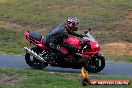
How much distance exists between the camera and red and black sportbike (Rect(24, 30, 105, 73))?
16.5 meters

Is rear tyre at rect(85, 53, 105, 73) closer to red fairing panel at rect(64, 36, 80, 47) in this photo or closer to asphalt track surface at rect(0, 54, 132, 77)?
asphalt track surface at rect(0, 54, 132, 77)

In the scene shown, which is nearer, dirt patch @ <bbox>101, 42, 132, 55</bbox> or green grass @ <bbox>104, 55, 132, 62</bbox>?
green grass @ <bbox>104, 55, 132, 62</bbox>

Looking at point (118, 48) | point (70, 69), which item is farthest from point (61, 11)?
point (70, 69)

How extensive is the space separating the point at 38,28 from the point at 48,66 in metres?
11.5

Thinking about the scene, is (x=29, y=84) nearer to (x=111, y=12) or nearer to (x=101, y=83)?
(x=101, y=83)

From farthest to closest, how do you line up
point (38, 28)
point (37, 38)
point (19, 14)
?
point (19, 14)
point (38, 28)
point (37, 38)

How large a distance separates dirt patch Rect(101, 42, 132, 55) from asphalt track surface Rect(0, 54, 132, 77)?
14.8 ft

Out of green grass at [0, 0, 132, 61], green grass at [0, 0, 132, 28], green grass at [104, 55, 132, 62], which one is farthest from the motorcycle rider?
green grass at [0, 0, 132, 28]

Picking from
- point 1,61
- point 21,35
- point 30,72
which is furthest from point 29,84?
point 21,35

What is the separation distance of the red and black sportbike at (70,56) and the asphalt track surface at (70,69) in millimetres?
311

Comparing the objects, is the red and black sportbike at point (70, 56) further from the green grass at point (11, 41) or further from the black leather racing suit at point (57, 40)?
the green grass at point (11, 41)

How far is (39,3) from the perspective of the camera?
3456 centimetres

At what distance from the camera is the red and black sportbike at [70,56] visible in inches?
650

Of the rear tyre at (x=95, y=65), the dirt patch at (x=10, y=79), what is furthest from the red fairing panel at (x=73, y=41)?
the dirt patch at (x=10, y=79)
